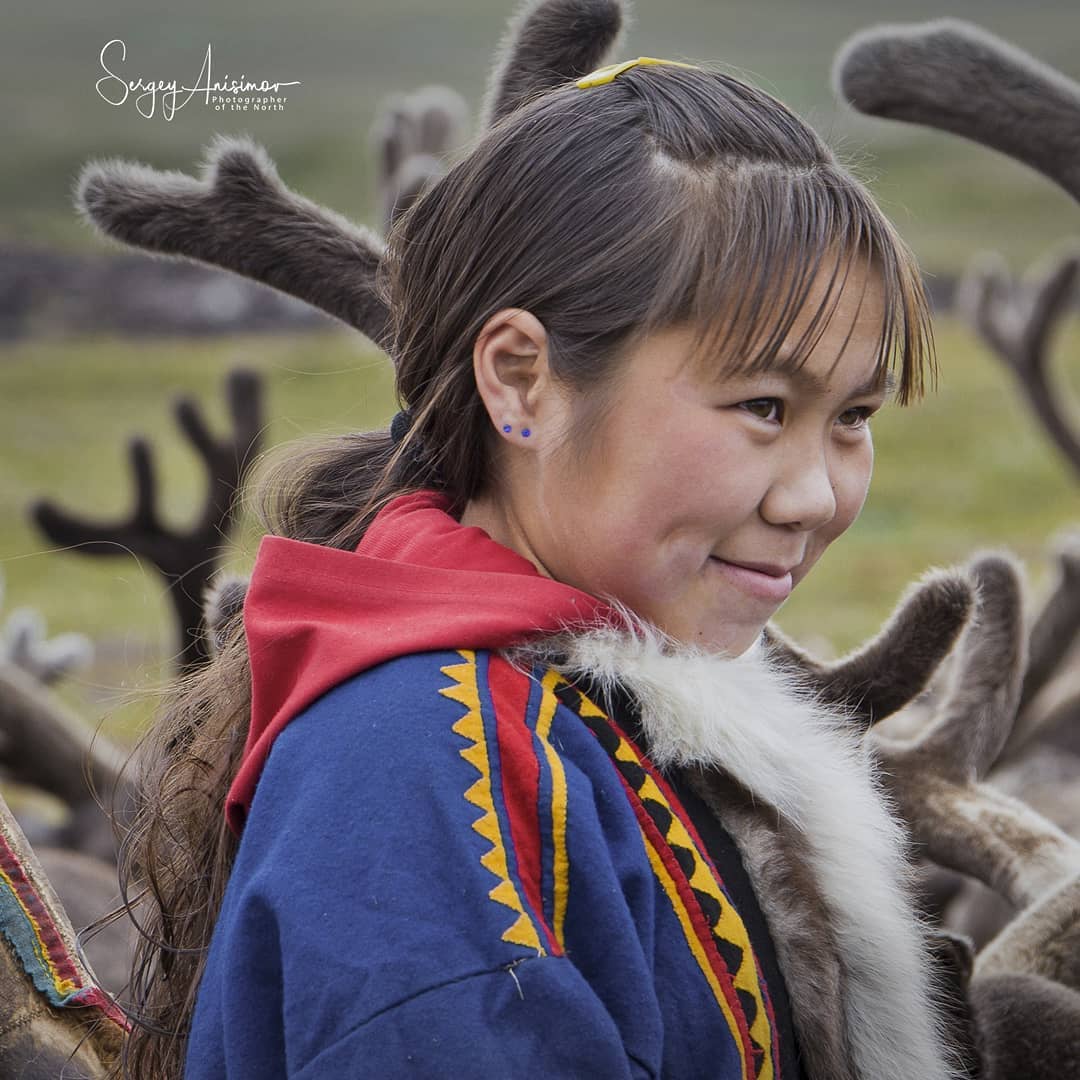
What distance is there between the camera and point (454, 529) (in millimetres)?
1317

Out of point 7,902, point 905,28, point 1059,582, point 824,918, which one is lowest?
point 1059,582

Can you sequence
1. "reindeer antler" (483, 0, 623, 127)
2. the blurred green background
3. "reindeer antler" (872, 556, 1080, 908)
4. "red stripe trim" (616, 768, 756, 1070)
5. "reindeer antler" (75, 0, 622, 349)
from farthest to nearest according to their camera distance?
the blurred green background, "reindeer antler" (872, 556, 1080, 908), "reindeer antler" (75, 0, 622, 349), "reindeer antler" (483, 0, 623, 127), "red stripe trim" (616, 768, 756, 1070)

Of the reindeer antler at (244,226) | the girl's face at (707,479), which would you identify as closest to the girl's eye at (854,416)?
the girl's face at (707,479)

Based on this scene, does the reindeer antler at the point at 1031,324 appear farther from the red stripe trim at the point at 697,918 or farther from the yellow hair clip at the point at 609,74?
the red stripe trim at the point at 697,918

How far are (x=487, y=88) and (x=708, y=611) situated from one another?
94 cm

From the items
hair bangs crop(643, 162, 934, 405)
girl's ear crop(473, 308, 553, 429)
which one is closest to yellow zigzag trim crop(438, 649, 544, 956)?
girl's ear crop(473, 308, 553, 429)

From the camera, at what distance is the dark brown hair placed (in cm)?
122

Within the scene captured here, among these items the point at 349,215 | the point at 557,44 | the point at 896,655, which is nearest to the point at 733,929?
the point at 896,655

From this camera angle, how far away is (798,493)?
48.5 inches

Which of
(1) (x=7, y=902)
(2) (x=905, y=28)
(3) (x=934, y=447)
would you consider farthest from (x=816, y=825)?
(3) (x=934, y=447)

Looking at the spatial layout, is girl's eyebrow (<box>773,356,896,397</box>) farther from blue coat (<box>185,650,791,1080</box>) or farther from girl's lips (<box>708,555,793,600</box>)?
blue coat (<box>185,650,791,1080</box>)

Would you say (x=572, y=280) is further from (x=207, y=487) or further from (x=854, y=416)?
(x=207, y=487)

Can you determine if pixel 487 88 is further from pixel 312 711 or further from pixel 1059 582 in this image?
pixel 1059 582

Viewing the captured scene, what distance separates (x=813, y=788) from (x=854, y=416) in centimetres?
35
